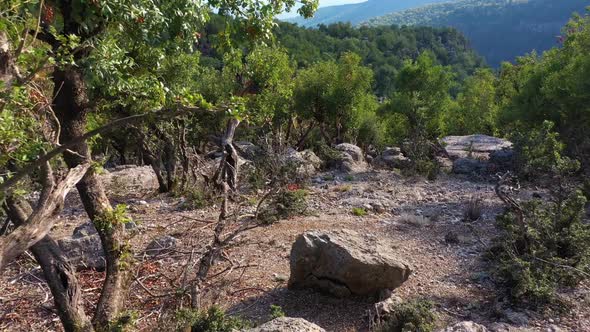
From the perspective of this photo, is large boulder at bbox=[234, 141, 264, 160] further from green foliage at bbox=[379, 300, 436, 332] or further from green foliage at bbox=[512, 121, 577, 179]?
green foliage at bbox=[379, 300, 436, 332]

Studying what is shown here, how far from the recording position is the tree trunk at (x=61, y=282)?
4539 millimetres

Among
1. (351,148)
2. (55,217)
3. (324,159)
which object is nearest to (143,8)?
(55,217)

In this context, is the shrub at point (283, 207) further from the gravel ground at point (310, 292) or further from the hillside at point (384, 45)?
the hillside at point (384, 45)

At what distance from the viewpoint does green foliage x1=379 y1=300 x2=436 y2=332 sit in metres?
5.20

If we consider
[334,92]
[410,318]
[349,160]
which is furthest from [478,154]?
[410,318]

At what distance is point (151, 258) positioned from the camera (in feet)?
24.0

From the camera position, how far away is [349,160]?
52.5ft

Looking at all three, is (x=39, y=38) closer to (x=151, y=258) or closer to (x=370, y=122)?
(x=151, y=258)

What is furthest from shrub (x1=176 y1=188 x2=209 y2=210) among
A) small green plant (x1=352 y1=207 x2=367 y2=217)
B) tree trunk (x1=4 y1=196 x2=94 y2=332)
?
tree trunk (x1=4 y1=196 x2=94 y2=332)

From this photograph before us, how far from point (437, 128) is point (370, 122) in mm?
3207

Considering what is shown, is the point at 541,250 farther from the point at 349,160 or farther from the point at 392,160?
the point at 392,160

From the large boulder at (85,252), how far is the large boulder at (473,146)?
1259cm

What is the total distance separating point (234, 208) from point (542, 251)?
5558mm

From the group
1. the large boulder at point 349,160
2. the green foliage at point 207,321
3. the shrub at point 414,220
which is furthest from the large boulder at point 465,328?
the large boulder at point 349,160
